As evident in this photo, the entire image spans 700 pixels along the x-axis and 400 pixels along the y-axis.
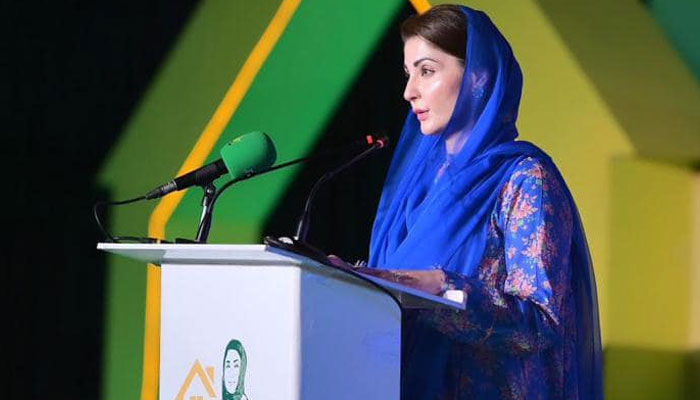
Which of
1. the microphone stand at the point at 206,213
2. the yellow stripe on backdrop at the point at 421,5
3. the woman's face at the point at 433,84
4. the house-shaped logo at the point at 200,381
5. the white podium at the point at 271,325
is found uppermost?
the yellow stripe on backdrop at the point at 421,5

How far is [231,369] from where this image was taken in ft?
5.20

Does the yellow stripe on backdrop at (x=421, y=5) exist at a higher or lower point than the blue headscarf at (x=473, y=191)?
higher

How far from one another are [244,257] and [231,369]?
0.51 feet

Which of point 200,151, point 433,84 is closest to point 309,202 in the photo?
point 433,84

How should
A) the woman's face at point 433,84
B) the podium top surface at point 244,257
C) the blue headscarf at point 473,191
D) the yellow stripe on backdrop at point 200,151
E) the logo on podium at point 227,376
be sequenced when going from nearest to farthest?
the podium top surface at point 244,257 → the logo on podium at point 227,376 → the blue headscarf at point 473,191 → the woman's face at point 433,84 → the yellow stripe on backdrop at point 200,151

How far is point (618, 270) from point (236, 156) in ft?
3.68

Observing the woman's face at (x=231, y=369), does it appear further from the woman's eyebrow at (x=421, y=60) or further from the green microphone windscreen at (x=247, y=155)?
the woman's eyebrow at (x=421, y=60)

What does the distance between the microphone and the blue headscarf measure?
0.98 feet

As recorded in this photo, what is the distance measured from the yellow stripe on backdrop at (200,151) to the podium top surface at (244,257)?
1732 mm

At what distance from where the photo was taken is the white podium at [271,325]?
4.96 feet

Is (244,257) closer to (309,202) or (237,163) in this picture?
(309,202)

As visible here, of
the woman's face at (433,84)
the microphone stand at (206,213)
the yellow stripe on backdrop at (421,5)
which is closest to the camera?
the microphone stand at (206,213)

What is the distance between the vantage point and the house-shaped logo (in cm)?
161

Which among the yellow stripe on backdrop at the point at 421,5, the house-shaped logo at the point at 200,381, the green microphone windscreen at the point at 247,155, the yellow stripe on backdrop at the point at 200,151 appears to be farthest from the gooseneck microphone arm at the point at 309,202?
the yellow stripe on backdrop at the point at 200,151
